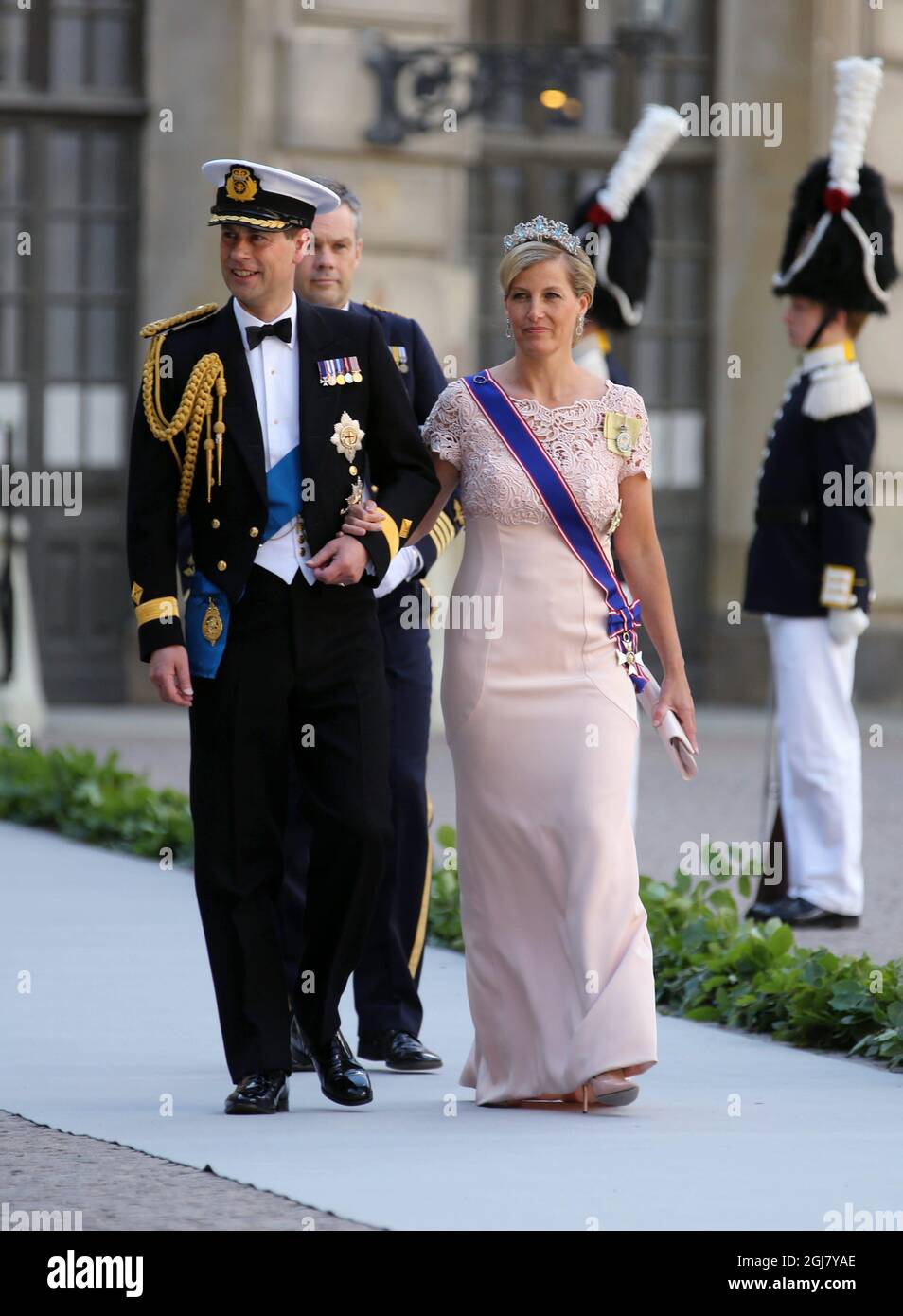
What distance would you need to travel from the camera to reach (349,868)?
18.5ft

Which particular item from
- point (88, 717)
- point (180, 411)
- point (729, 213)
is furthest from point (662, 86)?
point (180, 411)

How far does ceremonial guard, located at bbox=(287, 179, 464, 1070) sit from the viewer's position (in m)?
6.38

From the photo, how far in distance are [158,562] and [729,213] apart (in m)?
12.8

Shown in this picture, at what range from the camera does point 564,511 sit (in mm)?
5871

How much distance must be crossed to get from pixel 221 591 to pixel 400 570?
706 millimetres

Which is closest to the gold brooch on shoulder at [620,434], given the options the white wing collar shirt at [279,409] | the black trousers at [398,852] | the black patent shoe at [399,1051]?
the white wing collar shirt at [279,409]

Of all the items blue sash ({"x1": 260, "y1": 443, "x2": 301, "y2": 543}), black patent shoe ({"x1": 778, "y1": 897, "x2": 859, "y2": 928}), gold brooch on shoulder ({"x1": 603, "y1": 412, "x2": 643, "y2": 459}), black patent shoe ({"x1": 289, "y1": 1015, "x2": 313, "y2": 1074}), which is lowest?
black patent shoe ({"x1": 778, "y1": 897, "x2": 859, "y2": 928})

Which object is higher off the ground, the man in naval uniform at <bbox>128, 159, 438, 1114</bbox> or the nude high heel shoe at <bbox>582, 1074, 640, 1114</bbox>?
the man in naval uniform at <bbox>128, 159, 438, 1114</bbox>

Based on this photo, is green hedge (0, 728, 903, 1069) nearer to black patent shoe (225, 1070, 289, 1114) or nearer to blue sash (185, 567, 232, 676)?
black patent shoe (225, 1070, 289, 1114)

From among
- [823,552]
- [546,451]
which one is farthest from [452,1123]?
[823,552]

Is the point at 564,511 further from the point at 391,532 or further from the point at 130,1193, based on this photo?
the point at 130,1193

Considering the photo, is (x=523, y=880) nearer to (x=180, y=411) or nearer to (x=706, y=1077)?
(x=706, y=1077)

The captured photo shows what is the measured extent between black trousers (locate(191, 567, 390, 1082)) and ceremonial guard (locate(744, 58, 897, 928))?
11.0ft

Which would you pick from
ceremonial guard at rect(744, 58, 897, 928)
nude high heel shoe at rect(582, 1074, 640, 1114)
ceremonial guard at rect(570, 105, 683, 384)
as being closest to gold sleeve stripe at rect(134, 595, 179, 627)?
nude high heel shoe at rect(582, 1074, 640, 1114)
